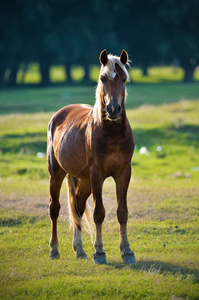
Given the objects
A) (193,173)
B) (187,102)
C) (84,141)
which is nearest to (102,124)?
(84,141)

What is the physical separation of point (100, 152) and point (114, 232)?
8.57 ft

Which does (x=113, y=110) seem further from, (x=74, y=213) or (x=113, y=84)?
(x=74, y=213)

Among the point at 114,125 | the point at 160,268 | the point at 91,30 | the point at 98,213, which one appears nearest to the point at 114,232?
the point at 98,213

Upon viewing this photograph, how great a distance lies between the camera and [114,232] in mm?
8719

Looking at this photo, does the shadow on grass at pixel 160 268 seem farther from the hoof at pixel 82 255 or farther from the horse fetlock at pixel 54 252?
the horse fetlock at pixel 54 252

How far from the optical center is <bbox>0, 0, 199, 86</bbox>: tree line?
48094 mm

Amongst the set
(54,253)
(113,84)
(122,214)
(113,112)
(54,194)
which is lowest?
(54,253)

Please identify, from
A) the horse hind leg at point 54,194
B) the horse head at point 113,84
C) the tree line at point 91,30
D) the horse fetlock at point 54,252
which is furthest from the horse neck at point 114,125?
the tree line at point 91,30

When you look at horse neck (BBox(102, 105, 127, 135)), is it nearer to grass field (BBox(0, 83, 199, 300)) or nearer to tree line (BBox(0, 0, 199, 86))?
grass field (BBox(0, 83, 199, 300))

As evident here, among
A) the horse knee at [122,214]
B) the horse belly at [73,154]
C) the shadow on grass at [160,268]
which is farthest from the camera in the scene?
the horse belly at [73,154]

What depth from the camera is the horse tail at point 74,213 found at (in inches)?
302

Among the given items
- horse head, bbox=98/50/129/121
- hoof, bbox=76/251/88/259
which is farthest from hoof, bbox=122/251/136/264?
horse head, bbox=98/50/129/121

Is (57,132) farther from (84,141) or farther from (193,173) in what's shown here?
(193,173)

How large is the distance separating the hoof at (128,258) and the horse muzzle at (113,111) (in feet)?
6.57
